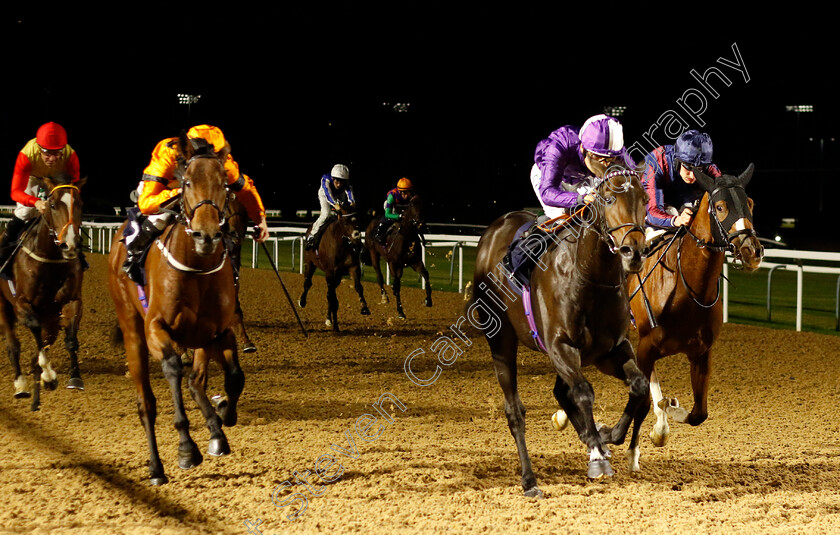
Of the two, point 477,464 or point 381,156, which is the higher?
point 381,156

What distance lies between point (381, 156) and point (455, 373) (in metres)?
33.3

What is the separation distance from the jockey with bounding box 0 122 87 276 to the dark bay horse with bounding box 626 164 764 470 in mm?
4818

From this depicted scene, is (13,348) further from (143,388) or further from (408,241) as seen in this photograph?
(408,241)

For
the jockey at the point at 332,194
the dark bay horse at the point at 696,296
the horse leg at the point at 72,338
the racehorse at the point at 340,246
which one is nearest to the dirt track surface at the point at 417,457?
the horse leg at the point at 72,338

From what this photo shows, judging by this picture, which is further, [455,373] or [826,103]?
[826,103]

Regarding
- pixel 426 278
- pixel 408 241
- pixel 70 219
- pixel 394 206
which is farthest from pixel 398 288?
pixel 70 219

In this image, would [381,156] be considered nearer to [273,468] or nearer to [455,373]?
[455,373]

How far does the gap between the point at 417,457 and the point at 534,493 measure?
43.3 inches

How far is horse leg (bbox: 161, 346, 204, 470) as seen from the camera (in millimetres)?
4426

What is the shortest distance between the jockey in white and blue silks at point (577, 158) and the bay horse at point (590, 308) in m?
0.16

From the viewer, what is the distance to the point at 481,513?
162 inches

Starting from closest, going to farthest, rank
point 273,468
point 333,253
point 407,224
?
1. point 273,468
2. point 333,253
3. point 407,224

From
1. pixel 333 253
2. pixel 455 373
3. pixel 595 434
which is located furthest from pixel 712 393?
pixel 333 253

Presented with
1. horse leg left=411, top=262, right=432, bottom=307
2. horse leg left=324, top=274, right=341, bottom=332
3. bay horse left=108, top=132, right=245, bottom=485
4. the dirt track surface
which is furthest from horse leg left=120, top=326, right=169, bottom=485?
horse leg left=411, top=262, right=432, bottom=307
